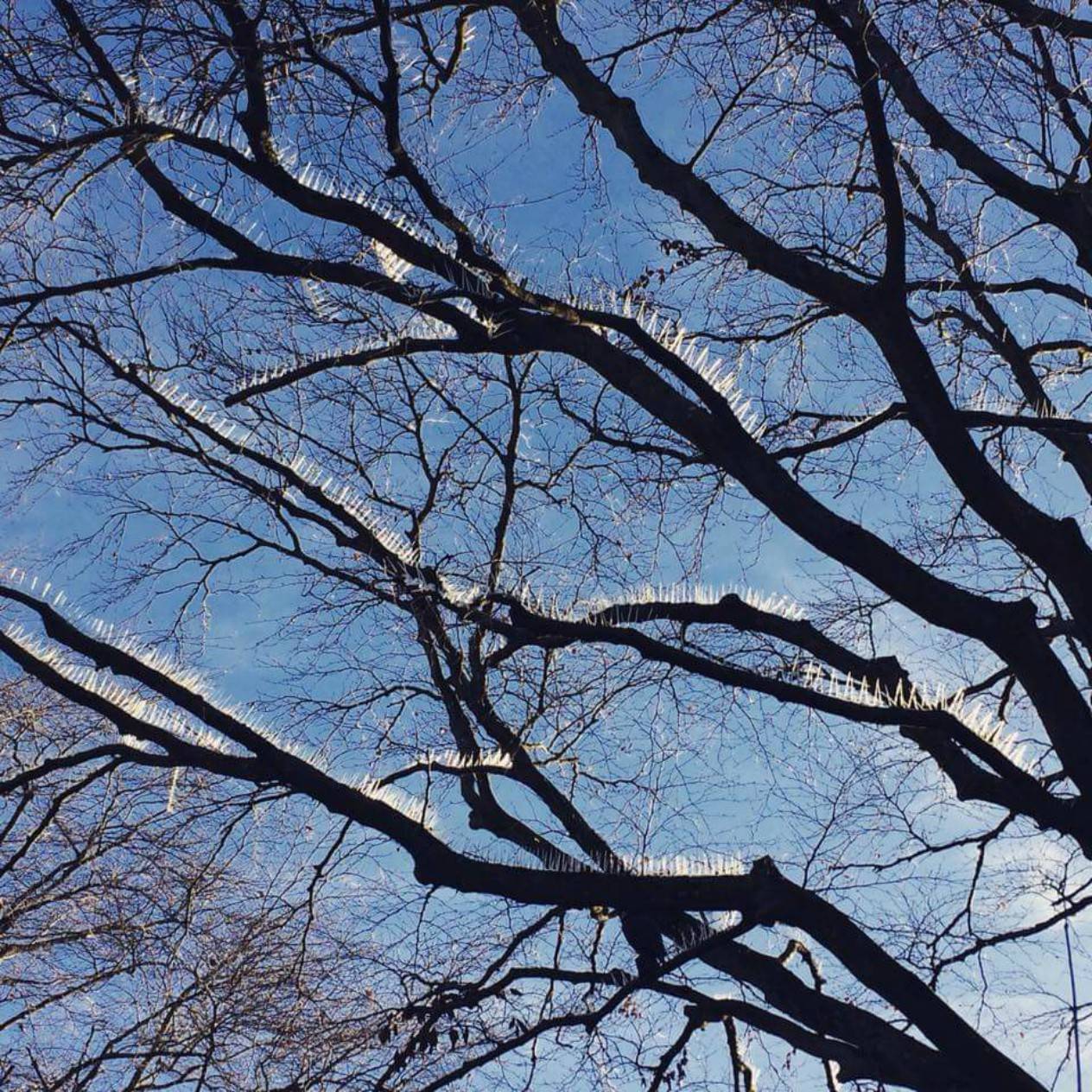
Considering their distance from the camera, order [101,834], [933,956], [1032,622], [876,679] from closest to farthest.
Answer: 1. [1032,622]
2. [876,679]
3. [933,956]
4. [101,834]

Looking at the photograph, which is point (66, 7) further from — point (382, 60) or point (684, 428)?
point (684, 428)

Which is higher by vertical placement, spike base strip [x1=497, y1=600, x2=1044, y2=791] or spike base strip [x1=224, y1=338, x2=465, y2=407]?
spike base strip [x1=224, y1=338, x2=465, y2=407]

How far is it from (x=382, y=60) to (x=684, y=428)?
82.5 inches

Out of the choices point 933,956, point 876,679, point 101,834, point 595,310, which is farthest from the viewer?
point 101,834

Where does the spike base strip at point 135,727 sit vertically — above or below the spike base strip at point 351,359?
below

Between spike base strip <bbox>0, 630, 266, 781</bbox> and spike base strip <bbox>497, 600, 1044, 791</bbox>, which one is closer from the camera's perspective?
spike base strip <bbox>497, 600, 1044, 791</bbox>

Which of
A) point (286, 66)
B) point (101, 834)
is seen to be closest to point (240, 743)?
point (286, 66)

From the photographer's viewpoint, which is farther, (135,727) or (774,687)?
(135,727)

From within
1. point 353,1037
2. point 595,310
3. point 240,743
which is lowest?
point 353,1037

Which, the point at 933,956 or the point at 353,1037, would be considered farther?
the point at 933,956

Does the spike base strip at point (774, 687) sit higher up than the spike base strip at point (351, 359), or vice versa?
the spike base strip at point (351, 359)

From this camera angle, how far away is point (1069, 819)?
4.65 metres

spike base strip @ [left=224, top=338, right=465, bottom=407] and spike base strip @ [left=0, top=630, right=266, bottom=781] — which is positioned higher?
spike base strip @ [left=224, top=338, right=465, bottom=407]

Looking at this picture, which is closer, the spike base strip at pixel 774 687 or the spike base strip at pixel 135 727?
the spike base strip at pixel 774 687
